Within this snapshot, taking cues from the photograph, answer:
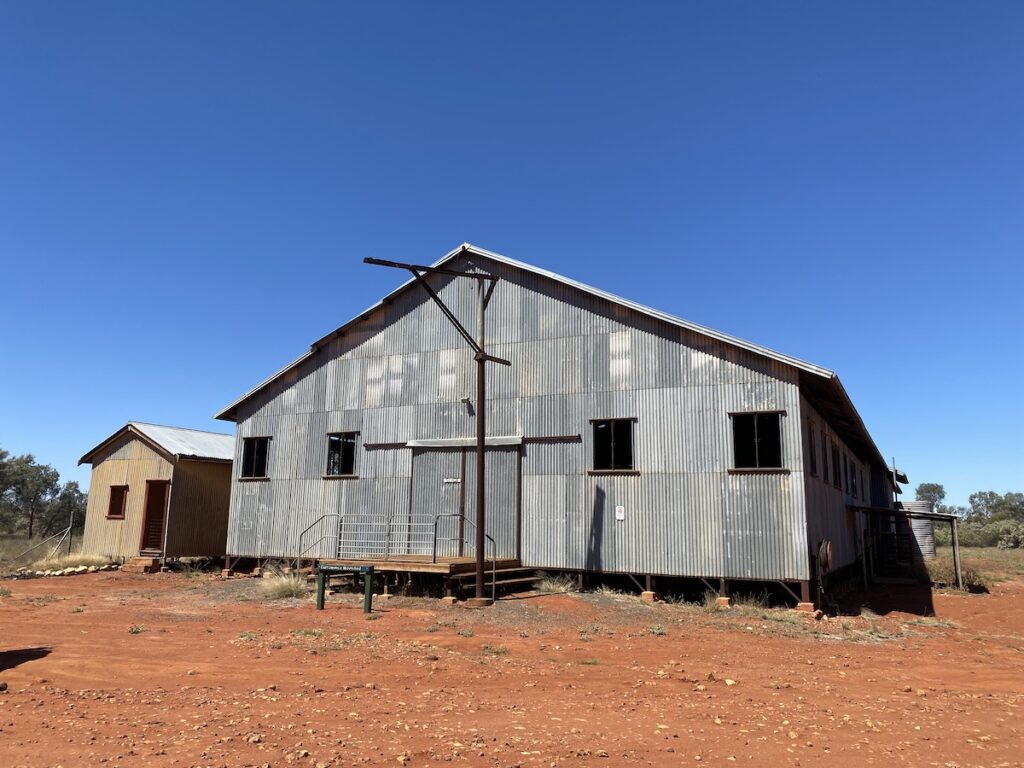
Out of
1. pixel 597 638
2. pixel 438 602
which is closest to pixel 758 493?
pixel 597 638

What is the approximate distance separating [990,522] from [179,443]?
2660 inches

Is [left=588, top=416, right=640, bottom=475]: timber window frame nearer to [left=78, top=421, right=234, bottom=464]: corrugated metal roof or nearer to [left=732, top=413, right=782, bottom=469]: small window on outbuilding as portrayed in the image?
[left=732, top=413, right=782, bottom=469]: small window on outbuilding

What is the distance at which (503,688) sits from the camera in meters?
8.54

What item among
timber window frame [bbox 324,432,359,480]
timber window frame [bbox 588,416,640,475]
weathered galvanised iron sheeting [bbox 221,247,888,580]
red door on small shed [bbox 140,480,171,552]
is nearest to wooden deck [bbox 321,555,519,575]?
weathered galvanised iron sheeting [bbox 221,247,888,580]

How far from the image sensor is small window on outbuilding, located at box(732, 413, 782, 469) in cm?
1634

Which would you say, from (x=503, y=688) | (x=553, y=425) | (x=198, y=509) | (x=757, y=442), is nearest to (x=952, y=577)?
(x=757, y=442)

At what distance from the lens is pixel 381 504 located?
21.0 meters

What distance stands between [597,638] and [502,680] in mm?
3749

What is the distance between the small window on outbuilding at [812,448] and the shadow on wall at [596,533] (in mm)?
5122

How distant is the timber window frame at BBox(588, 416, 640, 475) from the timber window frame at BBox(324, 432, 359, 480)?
7711mm

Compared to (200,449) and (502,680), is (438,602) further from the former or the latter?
(200,449)

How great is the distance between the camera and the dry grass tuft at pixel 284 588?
17.7 metres

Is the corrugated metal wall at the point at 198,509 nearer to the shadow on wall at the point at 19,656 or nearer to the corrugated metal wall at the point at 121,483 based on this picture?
the corrugated metal wall at the point at 121,483

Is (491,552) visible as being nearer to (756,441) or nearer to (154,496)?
(756,441)
